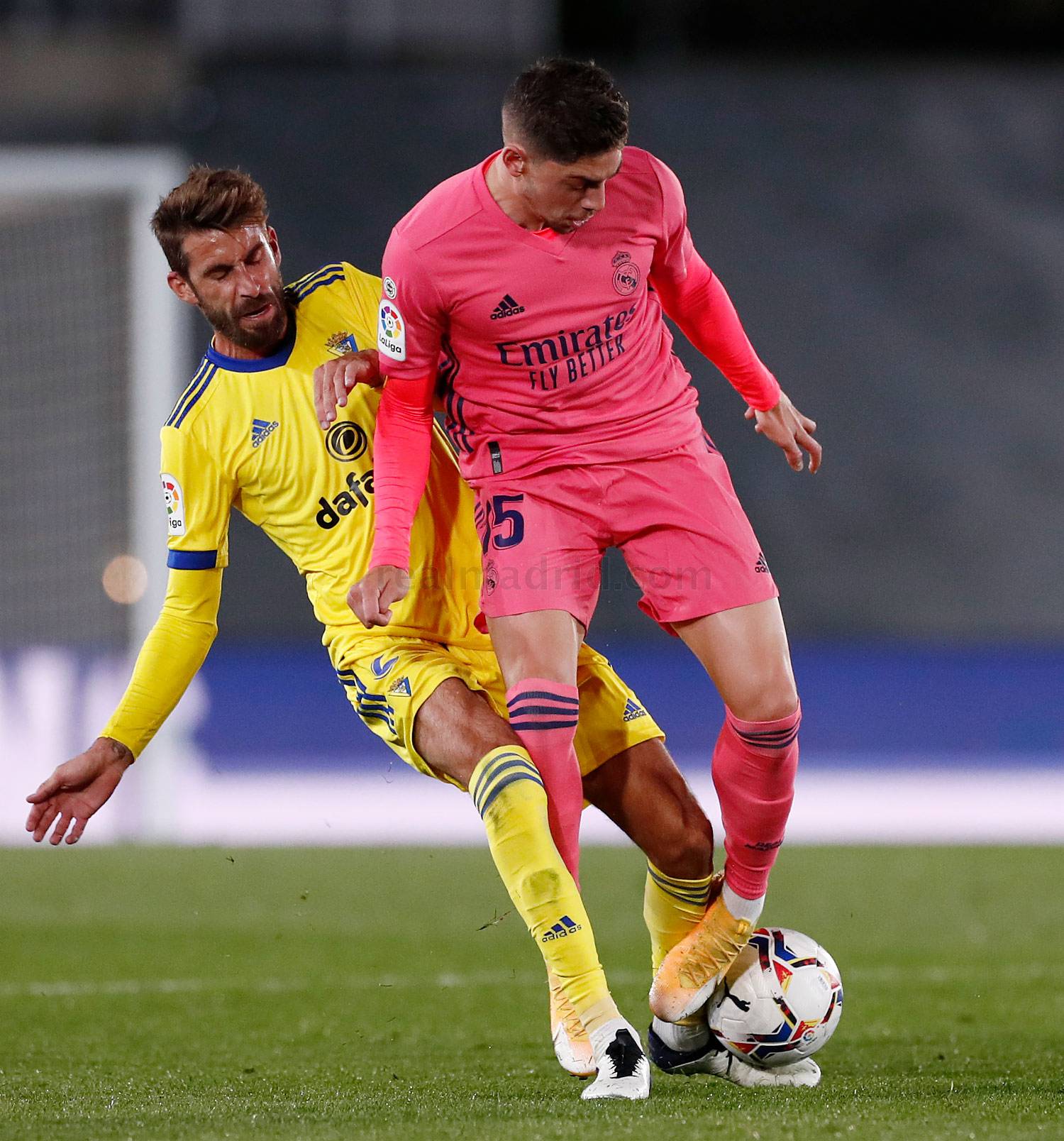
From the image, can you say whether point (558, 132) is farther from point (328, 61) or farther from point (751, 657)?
point (328, 61)

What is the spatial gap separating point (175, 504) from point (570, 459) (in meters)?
0.90

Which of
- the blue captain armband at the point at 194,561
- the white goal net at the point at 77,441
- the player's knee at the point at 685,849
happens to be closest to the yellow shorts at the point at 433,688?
the player's knee at the point at 685,849

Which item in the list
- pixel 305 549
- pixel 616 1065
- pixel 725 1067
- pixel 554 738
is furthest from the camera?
pixel 305 549

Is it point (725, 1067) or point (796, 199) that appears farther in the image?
point (796, 199)

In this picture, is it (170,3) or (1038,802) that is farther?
(170,3)

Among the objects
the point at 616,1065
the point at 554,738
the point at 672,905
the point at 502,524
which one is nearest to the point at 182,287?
the point at 502,524

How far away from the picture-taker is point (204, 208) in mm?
3674

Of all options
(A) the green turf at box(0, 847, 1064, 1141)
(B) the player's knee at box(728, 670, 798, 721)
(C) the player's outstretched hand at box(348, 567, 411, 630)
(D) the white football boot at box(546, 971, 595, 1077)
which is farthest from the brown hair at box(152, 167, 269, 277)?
(D) the white football boot at box(546, 971, 595, 1077)

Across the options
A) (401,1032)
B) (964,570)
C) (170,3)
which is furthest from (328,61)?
(401,1032)

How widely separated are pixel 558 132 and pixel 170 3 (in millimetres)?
10543

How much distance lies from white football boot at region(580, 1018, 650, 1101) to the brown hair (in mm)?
1857

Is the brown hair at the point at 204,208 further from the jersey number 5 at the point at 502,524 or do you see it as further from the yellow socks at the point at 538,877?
the yellow socks at the point at 538,877

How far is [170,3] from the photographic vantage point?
12.8 meters

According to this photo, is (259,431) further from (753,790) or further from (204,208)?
(753,790)
